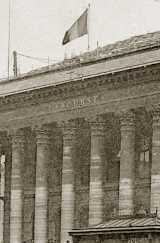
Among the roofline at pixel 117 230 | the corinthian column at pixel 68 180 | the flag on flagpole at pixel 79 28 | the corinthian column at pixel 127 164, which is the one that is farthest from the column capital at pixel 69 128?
the roofline at pixel 117 230

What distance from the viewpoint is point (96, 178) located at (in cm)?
4372

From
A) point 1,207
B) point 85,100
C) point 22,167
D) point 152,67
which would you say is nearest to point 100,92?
point 85,100

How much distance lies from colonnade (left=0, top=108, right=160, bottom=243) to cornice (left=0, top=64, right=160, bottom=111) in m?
1.47

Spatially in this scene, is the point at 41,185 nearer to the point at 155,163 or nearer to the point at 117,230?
the point at 155,163

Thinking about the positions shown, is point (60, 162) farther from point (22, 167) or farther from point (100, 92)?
point (100, 92)

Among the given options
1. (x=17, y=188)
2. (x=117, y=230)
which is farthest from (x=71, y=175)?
(x=117, y=230)

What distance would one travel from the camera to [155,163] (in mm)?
40625

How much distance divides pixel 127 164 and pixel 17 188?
330 inches

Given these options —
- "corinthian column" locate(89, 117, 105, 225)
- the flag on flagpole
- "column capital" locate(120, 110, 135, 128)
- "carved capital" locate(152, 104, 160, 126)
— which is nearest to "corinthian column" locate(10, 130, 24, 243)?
"corinthian column" locate(89, 117, 105, 225)

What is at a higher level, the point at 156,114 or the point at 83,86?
the point at 83,86

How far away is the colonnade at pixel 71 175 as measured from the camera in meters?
41.8

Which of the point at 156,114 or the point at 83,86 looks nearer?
the point at 156,114

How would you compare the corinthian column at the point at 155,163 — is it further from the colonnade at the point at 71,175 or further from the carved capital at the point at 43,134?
the carved capital at the point at 43,134

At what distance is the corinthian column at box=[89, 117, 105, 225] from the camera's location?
4353 cm
